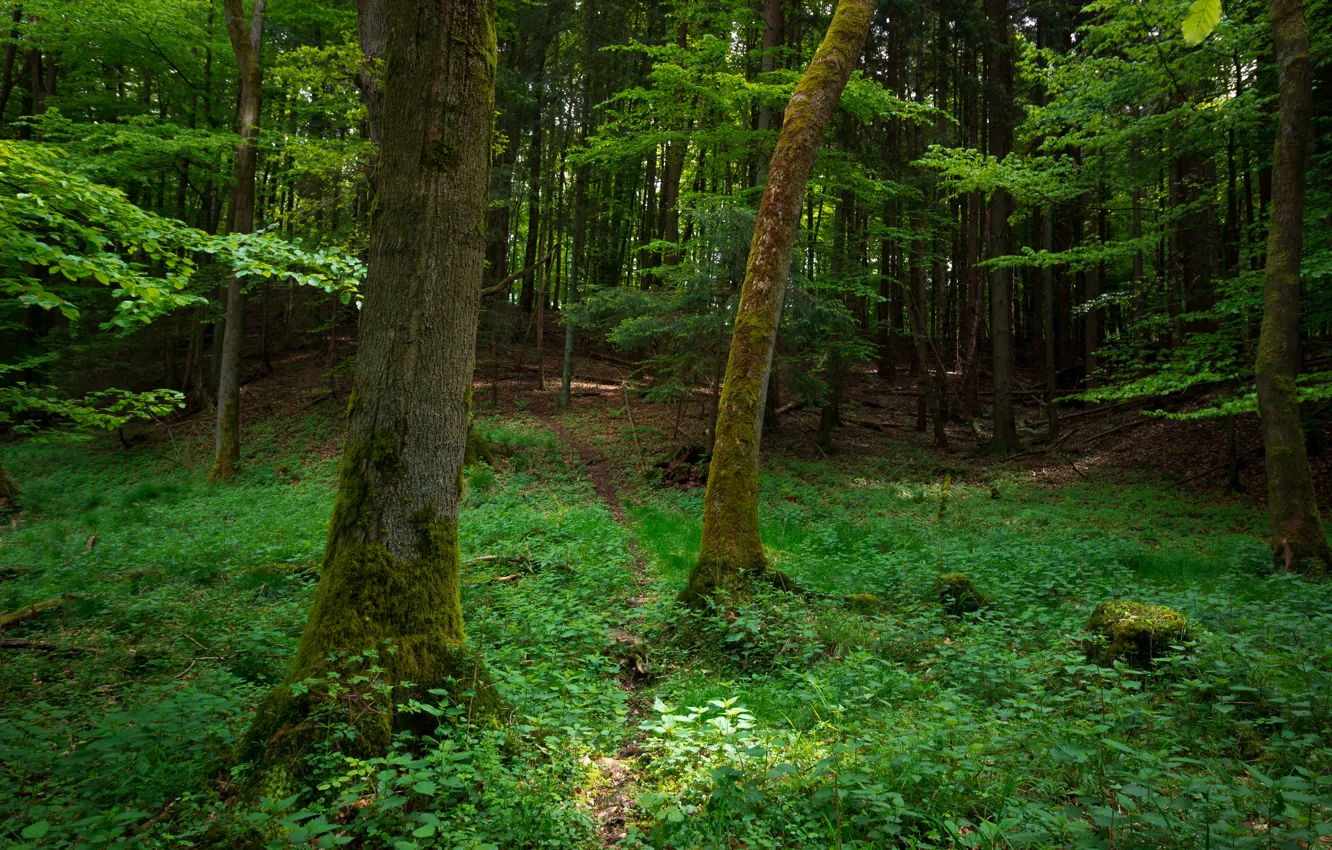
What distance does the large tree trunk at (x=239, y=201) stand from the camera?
1348 centimetres

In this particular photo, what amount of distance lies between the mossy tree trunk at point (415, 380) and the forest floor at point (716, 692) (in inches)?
21.9

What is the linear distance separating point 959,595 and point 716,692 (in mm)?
2983

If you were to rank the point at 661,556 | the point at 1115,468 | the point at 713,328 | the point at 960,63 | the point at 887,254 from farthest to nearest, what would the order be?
the point at 887,254, the point at 960,63, the point at 1115,468, the point at 713,328, the point at 661,556

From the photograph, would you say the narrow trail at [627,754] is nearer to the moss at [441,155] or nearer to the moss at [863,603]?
the moss at [863,603]

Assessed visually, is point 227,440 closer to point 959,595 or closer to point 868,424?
point 959,595

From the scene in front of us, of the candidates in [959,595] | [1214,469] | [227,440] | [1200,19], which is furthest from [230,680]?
A: [1214,469]

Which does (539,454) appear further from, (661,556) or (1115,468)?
(1115,468)

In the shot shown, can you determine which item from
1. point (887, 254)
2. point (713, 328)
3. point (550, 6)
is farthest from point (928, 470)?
point (550, 6)

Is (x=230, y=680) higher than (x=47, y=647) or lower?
higher

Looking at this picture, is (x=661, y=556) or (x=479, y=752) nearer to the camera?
(x=479, y=752)

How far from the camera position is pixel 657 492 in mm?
13203

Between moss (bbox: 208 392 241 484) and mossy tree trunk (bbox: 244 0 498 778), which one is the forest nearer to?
mossy tree trunk (bbox: 244 0 498 778)

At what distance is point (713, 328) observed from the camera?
13336 mm

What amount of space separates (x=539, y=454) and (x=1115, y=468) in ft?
44.9
